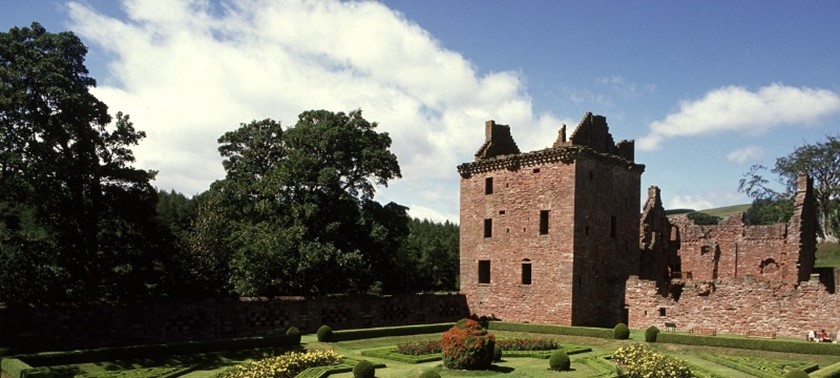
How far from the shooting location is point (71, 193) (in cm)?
2725

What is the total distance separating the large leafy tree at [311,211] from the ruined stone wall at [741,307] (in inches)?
564

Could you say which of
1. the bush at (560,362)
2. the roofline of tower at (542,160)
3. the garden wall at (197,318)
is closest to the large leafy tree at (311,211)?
the garden wall at (197,318)

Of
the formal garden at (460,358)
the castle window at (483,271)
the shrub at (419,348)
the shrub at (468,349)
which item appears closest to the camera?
the formal garden at (460,358)

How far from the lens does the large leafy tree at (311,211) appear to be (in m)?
34.6

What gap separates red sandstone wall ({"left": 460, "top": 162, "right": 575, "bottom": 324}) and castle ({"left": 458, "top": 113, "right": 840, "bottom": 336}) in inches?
2.1

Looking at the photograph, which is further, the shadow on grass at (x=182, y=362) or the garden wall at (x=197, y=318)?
the garden wall at (x=197, y=318)

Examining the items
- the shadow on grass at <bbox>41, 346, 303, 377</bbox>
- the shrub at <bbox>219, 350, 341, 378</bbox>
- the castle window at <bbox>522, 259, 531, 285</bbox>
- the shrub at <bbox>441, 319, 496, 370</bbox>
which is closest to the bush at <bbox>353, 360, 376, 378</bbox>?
the shrub at <bbox>219, 350, 341, 378</bbox>

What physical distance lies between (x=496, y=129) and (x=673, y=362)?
20.5m

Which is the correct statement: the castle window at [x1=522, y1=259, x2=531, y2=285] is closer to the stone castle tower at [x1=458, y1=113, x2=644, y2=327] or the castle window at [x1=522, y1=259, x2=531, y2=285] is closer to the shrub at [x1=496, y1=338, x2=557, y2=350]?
the stone castle tower at [x1=458, y1=113, x2=644, y2=327]

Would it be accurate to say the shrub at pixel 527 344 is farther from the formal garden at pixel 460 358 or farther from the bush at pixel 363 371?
the bush at pixel 363 371

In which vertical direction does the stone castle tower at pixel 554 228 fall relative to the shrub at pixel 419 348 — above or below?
above

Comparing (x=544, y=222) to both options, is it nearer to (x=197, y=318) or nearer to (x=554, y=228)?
(x=554, y=228)

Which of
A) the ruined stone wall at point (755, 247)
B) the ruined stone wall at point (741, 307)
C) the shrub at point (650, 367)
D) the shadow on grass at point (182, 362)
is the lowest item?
the shadow on grass at point (182, 362)

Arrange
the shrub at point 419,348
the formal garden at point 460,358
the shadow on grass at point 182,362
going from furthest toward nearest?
the shrub at point 419,348, the shadow on grass at point 182,362, the formal garden at point 460,358
